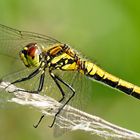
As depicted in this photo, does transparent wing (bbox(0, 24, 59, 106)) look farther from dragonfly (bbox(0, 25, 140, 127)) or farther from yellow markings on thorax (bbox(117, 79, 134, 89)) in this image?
yellow markings on thorax (bbox(117, 79, 134, 89))

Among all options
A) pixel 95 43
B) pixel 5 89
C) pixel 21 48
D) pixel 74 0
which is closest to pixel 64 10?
pixel 74 0

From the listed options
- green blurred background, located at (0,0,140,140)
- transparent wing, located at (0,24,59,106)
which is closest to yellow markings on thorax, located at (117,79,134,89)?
green blurred background, located at (0,0,140,140)

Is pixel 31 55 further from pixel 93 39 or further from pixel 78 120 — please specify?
pixel 93 39

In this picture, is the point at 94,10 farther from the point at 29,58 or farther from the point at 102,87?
the point at 29,58

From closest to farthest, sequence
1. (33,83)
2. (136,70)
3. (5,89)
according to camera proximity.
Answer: (5,89), (33,83), (136,70)

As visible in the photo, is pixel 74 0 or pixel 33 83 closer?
pixel 33 83

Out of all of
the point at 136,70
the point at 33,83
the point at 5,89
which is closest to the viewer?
the point at 5,89

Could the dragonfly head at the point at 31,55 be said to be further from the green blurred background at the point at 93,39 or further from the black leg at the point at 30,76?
the green blurred background at the point at 93,39
